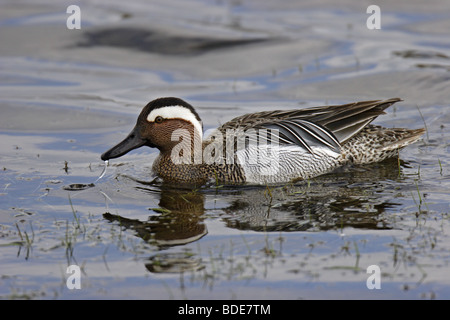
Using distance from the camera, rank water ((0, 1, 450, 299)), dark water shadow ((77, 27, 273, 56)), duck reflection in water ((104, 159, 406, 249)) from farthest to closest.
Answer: dark water shadow ((77, 27, 273, 56)) → duck reflection in water ((104, 159, 406, 249)) → water ((0, 1, 450, 299))

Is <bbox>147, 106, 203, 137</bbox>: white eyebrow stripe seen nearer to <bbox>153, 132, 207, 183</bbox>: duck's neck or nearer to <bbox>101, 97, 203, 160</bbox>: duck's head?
<bbox>101, 97, 203, 160</bbox>: duck's head

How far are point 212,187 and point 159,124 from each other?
86 centimetres

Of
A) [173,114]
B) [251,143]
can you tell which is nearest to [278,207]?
[251,143]

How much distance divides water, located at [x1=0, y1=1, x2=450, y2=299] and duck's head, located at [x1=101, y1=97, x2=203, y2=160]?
382 millimetres

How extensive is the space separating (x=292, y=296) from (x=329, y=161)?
3264mm

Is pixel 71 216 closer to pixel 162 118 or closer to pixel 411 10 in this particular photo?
pixel 162 118

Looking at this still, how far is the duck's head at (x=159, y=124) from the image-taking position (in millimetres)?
7324

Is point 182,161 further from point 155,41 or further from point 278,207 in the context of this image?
point 155,41

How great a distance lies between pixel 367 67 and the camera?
1196cm

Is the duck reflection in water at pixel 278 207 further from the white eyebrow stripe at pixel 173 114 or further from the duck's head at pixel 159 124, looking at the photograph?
the white eyebrow stripe at pixel 173 114

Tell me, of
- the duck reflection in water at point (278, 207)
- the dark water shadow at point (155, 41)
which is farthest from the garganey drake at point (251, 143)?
the dark water shadow at point (155, 41)

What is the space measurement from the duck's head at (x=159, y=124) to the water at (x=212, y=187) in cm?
38

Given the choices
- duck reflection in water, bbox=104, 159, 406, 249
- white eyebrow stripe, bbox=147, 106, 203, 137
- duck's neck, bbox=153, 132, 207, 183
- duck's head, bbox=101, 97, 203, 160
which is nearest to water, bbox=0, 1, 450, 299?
duck reflection in water, bbox=104, 159, 406, 249

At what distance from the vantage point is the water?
4.92 m
